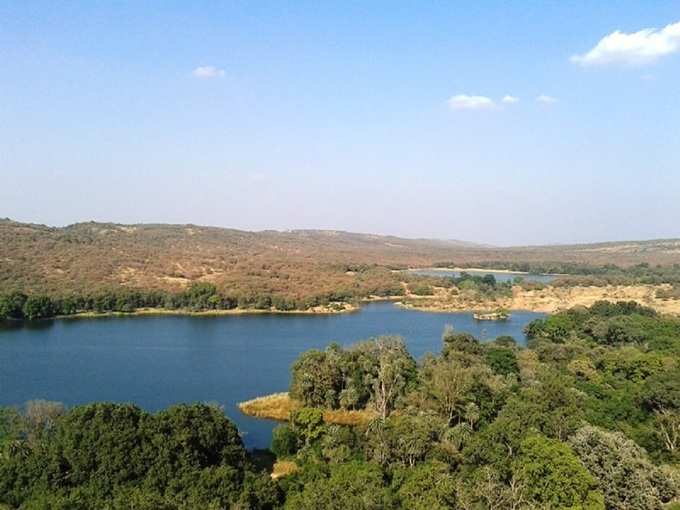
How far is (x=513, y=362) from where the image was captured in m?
34.9

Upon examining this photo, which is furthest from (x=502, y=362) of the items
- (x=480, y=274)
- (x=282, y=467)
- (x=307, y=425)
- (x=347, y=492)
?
(x=480, y=274)

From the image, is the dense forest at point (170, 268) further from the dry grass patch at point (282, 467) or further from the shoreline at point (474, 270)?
the dry grass patch at point (282, 467)

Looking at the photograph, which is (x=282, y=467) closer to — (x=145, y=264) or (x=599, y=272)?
(x=145, y=264)

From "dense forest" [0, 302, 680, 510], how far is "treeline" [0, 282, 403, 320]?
4268cm

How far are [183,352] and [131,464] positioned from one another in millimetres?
29589

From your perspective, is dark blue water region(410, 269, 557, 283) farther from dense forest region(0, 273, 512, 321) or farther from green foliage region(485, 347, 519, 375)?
green foliage region(485, 347, 519, 375)

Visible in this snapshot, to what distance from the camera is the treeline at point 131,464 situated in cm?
1653

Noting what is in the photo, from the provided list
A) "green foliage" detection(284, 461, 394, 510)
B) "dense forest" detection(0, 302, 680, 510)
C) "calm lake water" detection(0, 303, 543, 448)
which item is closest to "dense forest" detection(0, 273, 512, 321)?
"calm lake water" detection(0, 303, 543, 448)

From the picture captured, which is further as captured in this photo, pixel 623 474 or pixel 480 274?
pixel 480 274

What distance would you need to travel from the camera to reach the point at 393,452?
2047cm

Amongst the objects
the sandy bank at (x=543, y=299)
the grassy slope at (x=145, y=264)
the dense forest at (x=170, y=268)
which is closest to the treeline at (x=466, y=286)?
the sandy bank at (x=543, y=299)

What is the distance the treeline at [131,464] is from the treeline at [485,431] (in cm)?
222

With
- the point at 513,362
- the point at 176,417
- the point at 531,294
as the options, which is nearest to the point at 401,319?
the point at 531,294

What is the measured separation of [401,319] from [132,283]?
122ft
